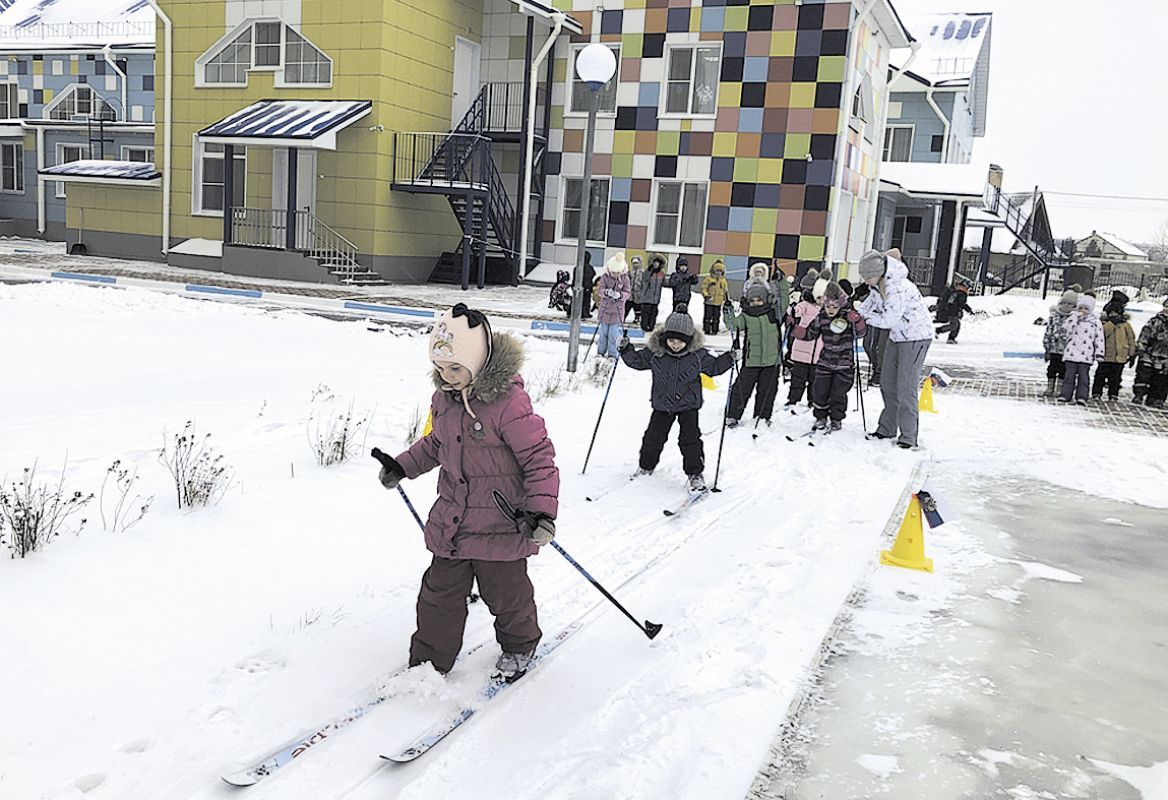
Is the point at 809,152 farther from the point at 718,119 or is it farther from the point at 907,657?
the point at 907,657

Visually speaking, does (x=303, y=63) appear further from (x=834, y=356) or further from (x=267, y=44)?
(x=834, y=356)

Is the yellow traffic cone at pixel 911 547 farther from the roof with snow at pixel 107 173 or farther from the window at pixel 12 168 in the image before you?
the window at pixel 12 168

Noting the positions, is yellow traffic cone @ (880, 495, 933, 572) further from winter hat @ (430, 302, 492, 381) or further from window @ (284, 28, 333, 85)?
window @ (284, 28, 333, 85)

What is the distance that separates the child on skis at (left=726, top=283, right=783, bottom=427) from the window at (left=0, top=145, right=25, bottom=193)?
31.0 m

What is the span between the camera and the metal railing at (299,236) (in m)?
20.8

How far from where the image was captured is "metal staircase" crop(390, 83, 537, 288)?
67.9 ft

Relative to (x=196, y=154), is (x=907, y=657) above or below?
below

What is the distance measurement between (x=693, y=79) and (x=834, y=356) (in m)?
14.6

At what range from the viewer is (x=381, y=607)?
4262mm

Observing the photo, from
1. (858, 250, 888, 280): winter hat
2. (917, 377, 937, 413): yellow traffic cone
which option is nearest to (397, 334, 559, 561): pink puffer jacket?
(858, 250, 888, 280): winter hat

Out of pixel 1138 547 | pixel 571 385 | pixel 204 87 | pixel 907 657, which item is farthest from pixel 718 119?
pixel 907 657

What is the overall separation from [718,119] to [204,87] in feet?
39.7

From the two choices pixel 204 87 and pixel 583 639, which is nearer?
pixel 583 639

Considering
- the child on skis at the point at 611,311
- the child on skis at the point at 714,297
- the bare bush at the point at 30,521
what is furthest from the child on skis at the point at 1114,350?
the bare bush at the point at 30,521
